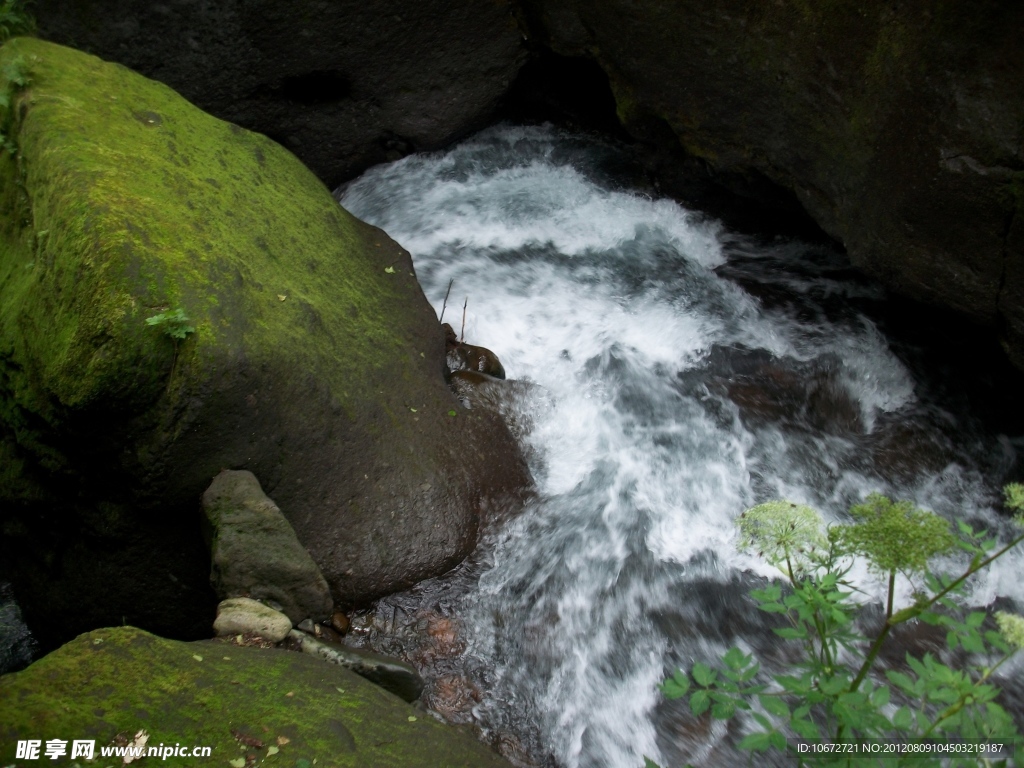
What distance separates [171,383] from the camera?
2.99m

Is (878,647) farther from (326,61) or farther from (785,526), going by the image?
(326,61)

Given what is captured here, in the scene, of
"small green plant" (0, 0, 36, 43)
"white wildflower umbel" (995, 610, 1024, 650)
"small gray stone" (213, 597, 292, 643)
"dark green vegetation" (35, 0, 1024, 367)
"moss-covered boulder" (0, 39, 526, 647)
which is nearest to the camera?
"white wildflower umbel" (995, 610, 1024, 650)

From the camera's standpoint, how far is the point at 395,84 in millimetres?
5988

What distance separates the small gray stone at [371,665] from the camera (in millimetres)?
2957

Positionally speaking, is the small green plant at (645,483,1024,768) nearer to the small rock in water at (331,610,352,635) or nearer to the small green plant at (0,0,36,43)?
the small rock in water at (331,610,352,635)

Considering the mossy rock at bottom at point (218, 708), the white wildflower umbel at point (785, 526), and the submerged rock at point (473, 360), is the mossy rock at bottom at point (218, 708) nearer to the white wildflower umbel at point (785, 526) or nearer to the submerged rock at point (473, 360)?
the white wildflower umbel at point (785, 526)

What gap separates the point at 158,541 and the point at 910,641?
10.8ft

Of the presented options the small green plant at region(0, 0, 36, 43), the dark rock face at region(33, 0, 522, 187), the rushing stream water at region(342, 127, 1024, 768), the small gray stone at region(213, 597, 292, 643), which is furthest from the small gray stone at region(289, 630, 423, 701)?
the dark rock face at region(33, 0, 522, 187)

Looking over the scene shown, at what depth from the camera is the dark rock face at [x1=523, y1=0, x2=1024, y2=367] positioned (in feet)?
11.8

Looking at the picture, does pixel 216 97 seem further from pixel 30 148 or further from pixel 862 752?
pixel 862 752

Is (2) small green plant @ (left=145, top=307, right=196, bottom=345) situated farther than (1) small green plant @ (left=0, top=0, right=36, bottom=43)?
No

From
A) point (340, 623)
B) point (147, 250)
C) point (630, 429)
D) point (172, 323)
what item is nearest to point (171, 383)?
point (172, 323)

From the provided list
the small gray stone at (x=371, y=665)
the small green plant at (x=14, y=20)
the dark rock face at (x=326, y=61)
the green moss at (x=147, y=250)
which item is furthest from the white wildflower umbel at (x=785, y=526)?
the small green plant at (x=14, y=20)

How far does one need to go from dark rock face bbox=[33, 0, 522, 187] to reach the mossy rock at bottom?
453 cm
